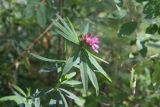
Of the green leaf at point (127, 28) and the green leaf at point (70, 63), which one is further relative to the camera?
the green leaf at point (127, 28)

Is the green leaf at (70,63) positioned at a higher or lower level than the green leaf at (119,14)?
lower

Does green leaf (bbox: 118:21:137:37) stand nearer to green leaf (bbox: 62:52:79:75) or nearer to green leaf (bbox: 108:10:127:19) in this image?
green leaf (bbox: 108:10:127:19)

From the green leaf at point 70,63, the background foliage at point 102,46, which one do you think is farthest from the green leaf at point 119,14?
the green leaf at point 70,63

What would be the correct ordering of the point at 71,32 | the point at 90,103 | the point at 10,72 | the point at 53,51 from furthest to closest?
the point at 53,51 < the point at 10,72 < the point at 90,103 < the point at 71,32

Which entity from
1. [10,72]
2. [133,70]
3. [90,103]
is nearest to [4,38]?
[10,72]

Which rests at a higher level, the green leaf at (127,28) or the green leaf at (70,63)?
the green leaf at (127,28)

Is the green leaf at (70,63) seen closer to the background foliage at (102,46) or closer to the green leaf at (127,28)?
the background foliage at (102,46)

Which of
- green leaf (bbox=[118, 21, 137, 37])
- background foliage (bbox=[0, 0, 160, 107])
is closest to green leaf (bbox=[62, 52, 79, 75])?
background foliage (bbox=[0, 0, 160, 107])

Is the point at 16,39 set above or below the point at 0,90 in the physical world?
above

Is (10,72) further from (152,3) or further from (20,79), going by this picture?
(152,3)
